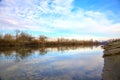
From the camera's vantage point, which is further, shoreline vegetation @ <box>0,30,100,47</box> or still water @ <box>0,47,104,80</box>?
shoreline vegetation @ <box>0,30,100,47</box>

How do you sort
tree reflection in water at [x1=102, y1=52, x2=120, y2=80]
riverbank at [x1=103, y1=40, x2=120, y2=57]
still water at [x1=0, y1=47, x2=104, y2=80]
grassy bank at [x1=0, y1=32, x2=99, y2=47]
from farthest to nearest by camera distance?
1. grassy bank at [x1=0, y1=32, x2=99, y2=47]
2. still water at [x1=0, y1=47, x2=104, y2=80]
3. riverbank at [x1=103, y1=40, x2=120, y2=57]
4. tree reflection in water at [x1=102, y1=52, x2=120, y2=80]

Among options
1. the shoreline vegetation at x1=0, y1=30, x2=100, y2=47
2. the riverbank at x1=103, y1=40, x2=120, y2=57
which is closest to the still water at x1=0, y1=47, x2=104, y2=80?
the riverbank at x1=103, y1=40, x2=120, y2=57

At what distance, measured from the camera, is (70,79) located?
383 inches

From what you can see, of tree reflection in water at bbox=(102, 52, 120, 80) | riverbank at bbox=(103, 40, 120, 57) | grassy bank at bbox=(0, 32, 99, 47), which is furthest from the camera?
grassy bank at bbox=(0, 32, 99, 47)

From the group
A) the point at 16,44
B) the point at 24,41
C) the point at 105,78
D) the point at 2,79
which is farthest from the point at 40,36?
the point at 105,78

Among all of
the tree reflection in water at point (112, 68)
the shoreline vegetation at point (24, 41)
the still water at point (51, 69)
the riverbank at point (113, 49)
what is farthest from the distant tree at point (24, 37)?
the tree reflection in water at point (112, 68)

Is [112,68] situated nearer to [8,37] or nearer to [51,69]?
[51,69]

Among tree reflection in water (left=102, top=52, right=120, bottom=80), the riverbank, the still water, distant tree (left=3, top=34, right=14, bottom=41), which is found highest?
distant tree (left=3, top=34, right=14, bottom=41)

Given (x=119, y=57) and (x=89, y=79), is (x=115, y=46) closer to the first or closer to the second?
(x=119, y=57)

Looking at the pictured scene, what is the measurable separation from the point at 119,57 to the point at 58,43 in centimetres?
6670

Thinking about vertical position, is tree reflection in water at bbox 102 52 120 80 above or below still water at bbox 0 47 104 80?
above

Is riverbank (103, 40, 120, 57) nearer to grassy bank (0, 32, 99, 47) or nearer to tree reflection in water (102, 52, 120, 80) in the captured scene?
tree reflection in water (102, 52, 120, 80)

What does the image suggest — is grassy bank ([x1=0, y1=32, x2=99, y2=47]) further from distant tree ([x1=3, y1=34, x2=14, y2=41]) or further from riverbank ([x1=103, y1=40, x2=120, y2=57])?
riverbank ([x1=103, y1=40, x2=120, y2=57])

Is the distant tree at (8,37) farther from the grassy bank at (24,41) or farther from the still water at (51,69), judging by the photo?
the still water at (51,69)
